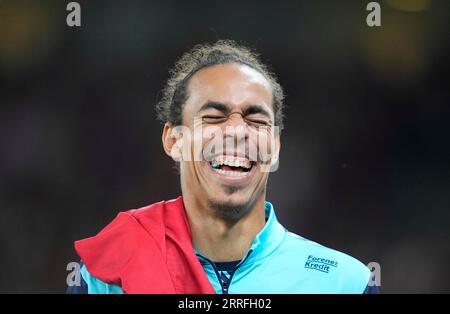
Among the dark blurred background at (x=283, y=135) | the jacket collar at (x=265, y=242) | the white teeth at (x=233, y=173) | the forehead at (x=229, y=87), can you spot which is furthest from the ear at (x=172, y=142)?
the dark blurred background at (x=283, y=135)

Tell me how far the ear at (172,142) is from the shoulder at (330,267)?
2.08 feet

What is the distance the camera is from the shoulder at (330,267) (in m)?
2.55

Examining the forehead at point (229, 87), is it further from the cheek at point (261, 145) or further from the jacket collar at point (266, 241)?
the jacket collar at point (266, 241)

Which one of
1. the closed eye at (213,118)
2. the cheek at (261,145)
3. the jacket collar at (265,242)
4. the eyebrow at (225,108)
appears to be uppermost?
the eyebrow at (225,108)

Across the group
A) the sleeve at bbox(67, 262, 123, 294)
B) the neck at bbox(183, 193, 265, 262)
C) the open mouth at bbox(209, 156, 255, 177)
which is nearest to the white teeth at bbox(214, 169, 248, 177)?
the open mouth at bbox(209, 156, 255, 177)

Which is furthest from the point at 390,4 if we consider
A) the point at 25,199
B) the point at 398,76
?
the point at 25,199

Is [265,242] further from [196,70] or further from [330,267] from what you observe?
[196,70]

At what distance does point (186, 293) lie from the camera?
2381 mm

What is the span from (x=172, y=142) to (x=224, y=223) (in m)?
0.47

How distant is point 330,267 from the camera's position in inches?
103

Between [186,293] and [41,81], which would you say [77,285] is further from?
[41,81]

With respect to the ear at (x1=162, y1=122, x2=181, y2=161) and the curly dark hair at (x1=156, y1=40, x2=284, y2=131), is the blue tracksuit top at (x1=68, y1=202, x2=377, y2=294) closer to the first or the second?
the ear at (x1=162, y1=122, x2=181, y2=161)

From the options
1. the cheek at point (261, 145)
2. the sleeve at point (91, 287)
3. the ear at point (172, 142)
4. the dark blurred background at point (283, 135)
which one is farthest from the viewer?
the dark blurred background at point (283, 135)

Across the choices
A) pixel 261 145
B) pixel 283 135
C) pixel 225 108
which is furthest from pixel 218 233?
pixel 283 135
